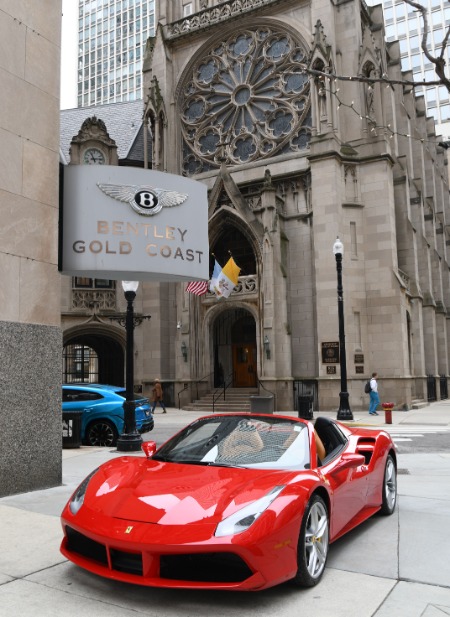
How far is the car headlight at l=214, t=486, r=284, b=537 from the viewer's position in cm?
383

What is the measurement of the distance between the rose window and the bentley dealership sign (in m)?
21.1

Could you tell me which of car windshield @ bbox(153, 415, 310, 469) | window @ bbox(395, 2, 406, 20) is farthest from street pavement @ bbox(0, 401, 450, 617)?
window @ bbox(395, 2, 406, 20)

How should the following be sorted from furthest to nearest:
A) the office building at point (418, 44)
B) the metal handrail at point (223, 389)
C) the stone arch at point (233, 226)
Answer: the office building at point (418, 44) < the metal handrail at point (223, 389) < the stone arch at point (233, 226)

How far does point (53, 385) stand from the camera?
26.8ft

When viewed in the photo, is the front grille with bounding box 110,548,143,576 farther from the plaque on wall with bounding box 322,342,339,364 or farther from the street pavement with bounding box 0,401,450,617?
the plaque on wall with bounding box 322,342,339,364

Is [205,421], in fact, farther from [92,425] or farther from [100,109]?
[100,109]

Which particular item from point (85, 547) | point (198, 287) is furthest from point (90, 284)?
point (85, 547)

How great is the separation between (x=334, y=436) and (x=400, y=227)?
24.7 metres

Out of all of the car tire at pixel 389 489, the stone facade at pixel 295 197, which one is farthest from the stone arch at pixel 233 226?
the car tire at pixel 389 489

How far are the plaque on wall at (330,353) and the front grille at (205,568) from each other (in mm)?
21015

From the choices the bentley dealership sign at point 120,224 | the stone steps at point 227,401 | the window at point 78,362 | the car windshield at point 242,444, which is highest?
the bentley dealership sign at point 120,224

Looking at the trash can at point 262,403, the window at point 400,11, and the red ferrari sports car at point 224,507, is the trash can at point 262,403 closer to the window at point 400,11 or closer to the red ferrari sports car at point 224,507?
the red ferrari sports car at point 224,507

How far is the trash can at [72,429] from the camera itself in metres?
12.6

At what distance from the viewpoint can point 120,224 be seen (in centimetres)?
869
